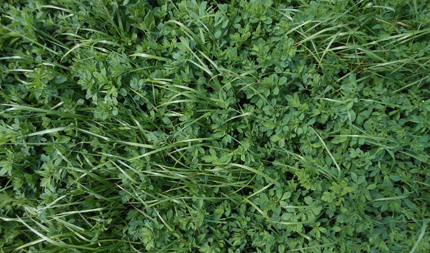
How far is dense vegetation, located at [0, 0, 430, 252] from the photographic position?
2.01 m

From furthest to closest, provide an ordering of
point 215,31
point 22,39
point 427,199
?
point 22,39, point 215,31, point 427,199

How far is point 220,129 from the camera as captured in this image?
6.83 feet

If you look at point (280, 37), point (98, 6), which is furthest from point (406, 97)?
point (98, 6)

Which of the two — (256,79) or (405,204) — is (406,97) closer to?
(405,204)

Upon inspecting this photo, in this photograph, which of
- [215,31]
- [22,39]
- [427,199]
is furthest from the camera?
[22,39]

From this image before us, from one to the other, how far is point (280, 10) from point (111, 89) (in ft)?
4.22

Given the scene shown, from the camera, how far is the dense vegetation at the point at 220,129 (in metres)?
2.01

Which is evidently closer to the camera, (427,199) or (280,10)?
(427,199)

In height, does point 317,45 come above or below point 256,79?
above

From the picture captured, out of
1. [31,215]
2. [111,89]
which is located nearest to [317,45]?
[111,89]

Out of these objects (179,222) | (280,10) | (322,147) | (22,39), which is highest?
(280,10)

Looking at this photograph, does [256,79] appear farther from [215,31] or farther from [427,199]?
[427,199]

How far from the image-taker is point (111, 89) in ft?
6.88

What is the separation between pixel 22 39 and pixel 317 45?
7.08 feet
